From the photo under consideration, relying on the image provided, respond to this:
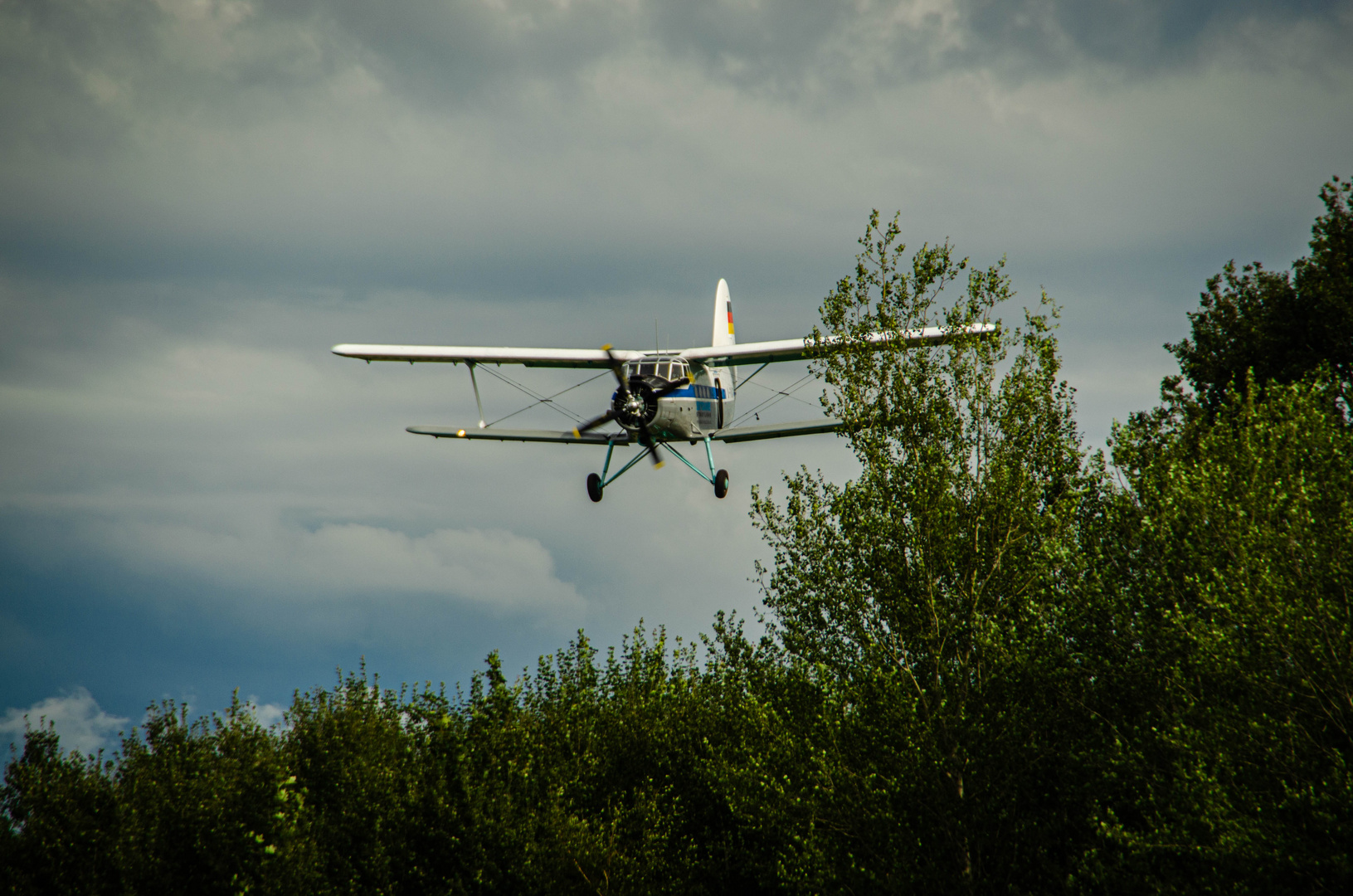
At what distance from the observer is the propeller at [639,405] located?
29.5 metres

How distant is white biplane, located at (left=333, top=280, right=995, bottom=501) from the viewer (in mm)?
29656

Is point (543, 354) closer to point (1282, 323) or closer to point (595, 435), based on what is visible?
point (595, 435)

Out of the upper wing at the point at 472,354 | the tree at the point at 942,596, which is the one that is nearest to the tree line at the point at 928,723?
the tree at the point at 942,596

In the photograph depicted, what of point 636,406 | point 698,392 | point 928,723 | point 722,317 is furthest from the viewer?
point 722,317

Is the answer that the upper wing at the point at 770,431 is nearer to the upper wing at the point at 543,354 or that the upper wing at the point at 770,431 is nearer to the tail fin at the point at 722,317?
the upper wing at the point at 543,354

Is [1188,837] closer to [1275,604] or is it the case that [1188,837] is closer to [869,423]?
[1275,604]

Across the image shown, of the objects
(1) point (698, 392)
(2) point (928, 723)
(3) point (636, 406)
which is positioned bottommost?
(2) point (928, 723)

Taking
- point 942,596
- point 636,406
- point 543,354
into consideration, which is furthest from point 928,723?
point 543,354

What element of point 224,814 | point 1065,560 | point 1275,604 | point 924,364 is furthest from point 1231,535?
point 224,814

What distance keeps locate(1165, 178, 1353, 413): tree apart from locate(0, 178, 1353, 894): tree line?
209 millimetres

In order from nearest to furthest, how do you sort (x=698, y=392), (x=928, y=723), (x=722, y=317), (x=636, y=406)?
(x=928, y=723), (x=636, y=406), (x=698, y=392), (x=722, y=317)

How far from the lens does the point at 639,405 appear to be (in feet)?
96.7

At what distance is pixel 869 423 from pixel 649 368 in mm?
7931

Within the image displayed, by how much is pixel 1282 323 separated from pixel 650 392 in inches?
860
